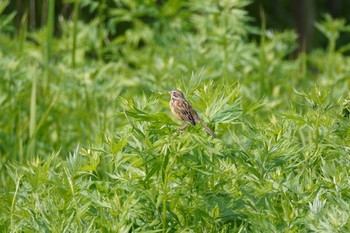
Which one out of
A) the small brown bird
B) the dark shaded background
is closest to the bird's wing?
the small brown bird

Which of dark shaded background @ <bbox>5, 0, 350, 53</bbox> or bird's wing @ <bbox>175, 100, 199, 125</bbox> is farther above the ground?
bird's wing @ <bbox>175, 100, 199, 125</bbox>

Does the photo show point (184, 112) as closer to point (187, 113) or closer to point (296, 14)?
point (187, 113)

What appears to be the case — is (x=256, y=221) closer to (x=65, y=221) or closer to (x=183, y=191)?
(x=183, y=191)

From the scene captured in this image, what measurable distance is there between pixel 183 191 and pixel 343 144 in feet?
1.82

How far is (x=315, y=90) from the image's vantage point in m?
2.97

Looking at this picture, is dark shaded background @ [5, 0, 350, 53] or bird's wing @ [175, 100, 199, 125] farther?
dark shaded background @ [5, 0, 350, 53]

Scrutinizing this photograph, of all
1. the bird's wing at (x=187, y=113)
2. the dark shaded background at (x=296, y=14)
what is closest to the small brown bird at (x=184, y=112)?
the bird's wing at (x=187, y=113)

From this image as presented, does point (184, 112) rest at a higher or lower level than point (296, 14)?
higher

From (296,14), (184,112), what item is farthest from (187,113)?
(296,14)

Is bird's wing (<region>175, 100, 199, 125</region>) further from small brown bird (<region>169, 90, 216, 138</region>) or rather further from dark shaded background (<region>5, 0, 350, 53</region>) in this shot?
dark shaded background (<region>5, 0, 350, 53</region>)

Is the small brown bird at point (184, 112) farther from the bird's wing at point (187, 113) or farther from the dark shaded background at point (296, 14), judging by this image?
the dark shaded background at point (296, 14)

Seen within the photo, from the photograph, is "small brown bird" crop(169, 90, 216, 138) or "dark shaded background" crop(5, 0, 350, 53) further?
"dark shaded background" crop(5, 0, 350, 53)

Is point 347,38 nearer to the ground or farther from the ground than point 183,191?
nearer to the ground

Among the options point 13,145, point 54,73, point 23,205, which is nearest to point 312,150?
point 23,205
